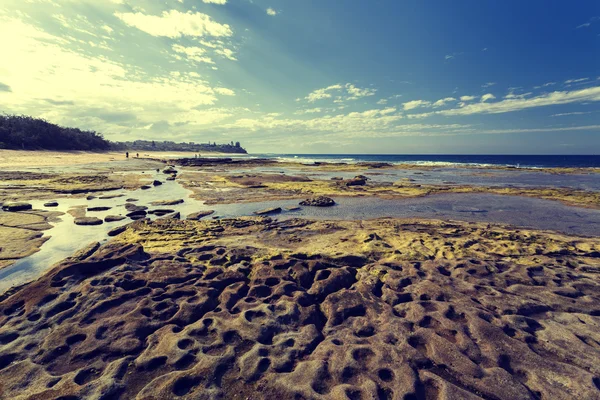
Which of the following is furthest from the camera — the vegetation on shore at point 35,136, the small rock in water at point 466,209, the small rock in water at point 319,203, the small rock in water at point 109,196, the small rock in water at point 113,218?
the vegetation on shore at point 35,136

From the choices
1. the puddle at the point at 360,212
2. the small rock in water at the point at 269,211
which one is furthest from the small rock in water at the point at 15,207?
the small rock in water at the point at 269,211

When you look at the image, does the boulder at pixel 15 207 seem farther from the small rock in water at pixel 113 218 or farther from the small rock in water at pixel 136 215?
the small rock in water at pixel 136 215

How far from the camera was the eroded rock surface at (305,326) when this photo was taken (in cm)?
402

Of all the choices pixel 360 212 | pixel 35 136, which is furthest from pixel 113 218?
pixel 35 136

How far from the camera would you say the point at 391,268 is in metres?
7.70

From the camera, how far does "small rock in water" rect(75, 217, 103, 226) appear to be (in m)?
12.1

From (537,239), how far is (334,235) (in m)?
7.87

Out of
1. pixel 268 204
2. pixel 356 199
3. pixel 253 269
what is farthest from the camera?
pixel 356 199

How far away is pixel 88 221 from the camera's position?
12234mm

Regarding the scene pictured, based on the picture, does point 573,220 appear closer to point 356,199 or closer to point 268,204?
point 356,199

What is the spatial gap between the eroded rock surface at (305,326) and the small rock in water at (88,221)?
3.97 meters

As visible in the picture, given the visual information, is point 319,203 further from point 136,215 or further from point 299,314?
point 299,314

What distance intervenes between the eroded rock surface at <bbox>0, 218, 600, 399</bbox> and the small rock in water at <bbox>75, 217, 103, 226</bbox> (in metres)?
3.97

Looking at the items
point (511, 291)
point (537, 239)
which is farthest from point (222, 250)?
point (537, 239)
